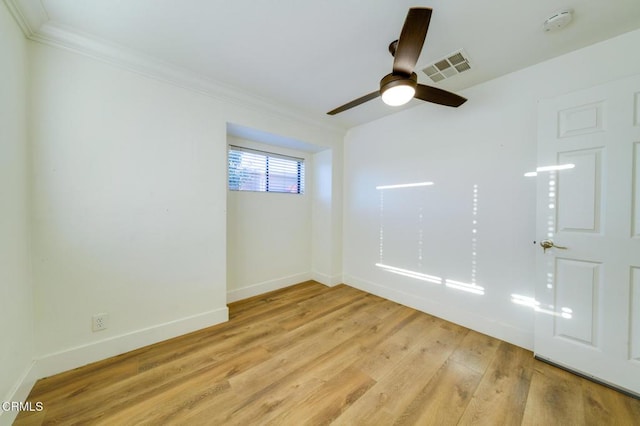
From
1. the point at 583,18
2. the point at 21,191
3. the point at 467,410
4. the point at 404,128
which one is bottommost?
the point at 467,410

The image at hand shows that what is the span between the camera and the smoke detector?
1446 millimetres

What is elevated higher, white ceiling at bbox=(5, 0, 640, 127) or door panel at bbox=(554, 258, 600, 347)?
white ceiling at bbox=(5, 0, 640, 127)

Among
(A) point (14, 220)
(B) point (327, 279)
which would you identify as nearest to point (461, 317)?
(B) point (327, 279)

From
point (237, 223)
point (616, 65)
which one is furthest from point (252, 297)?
point (616, 65)

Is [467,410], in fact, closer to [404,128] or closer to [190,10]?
[404,128]

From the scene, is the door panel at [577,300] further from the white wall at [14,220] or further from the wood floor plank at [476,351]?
the white wall at [14,220]

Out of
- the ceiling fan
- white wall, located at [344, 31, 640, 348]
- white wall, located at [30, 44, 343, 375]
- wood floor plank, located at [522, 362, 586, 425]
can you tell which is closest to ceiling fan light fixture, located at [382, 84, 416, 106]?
the ceiling fan

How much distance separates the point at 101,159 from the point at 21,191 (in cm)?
49

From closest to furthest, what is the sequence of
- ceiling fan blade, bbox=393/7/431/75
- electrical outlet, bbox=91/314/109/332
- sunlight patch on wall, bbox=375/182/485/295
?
ceiling fan blade, bbox=393/7/431/75 → electrical outlet, bbox=91/314/109/332 → sunlight patch on wall, bbox=375/182/485/295

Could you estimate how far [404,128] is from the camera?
9.42 ft

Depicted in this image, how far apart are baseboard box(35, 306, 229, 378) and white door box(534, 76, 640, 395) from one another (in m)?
3.06

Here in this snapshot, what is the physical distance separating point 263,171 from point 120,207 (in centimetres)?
174

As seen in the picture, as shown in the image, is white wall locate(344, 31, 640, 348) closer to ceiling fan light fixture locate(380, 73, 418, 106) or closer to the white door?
the white door

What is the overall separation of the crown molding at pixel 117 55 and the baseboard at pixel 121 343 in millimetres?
2292
